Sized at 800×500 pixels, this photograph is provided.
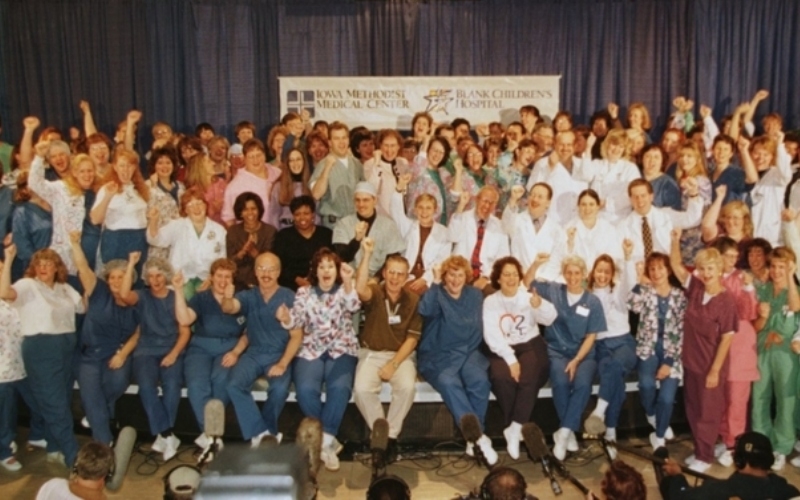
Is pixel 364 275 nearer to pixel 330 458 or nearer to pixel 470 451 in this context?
pixel 330 458

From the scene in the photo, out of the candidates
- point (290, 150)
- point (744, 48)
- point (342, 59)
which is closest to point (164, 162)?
point (290, 150)

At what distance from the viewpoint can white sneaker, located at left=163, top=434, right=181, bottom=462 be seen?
18.1 ft

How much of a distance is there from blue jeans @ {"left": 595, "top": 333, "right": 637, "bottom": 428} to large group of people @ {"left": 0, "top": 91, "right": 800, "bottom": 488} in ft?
0.05

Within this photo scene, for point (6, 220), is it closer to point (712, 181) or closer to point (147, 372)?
point (147, 372)

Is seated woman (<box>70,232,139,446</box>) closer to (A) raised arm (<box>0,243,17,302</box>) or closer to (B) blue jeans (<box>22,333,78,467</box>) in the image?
(B) blue jeans (<box>22,333,78,467</box>)

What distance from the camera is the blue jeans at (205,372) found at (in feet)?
17.8

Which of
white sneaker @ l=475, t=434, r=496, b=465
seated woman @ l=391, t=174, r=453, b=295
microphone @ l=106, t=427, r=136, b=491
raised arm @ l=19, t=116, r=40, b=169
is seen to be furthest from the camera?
raised arm @ l=19, t=116, r=40, b=169

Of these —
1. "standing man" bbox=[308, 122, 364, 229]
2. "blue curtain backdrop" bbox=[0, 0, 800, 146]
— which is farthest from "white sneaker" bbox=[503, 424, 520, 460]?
"blue curtain backdrop" bbox=[0, 0, 800, 146]

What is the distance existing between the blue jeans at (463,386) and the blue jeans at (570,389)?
457 millimetres

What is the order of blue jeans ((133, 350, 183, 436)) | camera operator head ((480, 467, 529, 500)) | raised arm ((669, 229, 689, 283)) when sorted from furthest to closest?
1. raised arm ((669, 229, 689, 283))
2. blue jeans ((133, 350, 183, 436))
3. camera operator head ((480, 467, 529, 500))

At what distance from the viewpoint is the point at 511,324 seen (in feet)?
18.2

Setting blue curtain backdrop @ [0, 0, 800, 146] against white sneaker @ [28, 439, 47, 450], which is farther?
blue curtain backdrop @ [0, 0, 800, 146]

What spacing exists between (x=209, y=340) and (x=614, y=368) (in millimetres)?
2705

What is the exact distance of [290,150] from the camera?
687 cm
